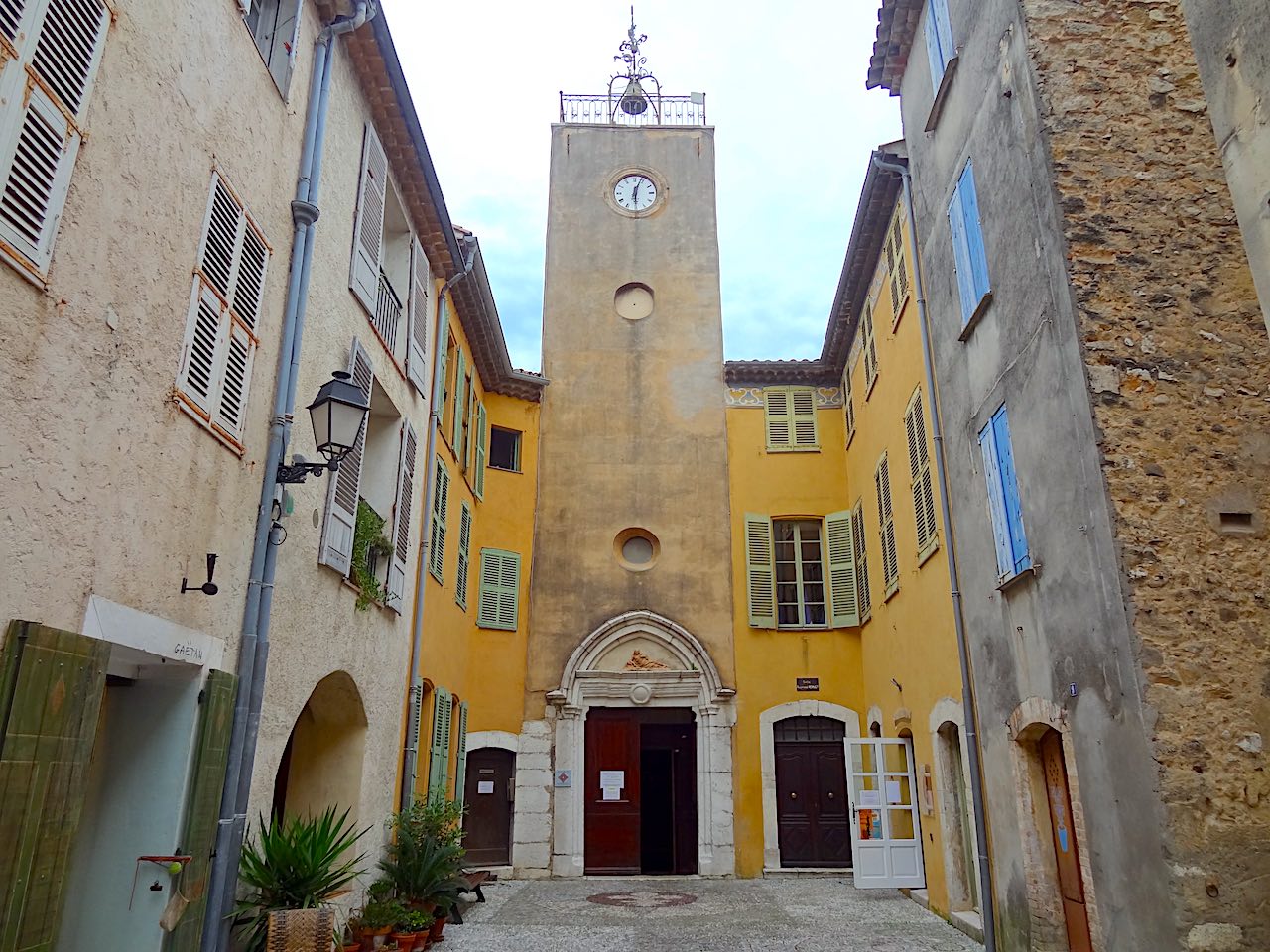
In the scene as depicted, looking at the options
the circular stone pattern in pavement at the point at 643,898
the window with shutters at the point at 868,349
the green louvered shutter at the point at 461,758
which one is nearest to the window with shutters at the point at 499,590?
the green louvered shutter at the point at 461,758

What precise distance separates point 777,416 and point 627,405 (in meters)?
2.64

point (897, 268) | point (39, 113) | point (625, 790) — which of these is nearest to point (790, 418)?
point (897, 268)

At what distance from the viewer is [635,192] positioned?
18828mm

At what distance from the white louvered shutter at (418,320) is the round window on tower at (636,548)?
5974 mm

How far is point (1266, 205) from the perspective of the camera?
4824 millimetres

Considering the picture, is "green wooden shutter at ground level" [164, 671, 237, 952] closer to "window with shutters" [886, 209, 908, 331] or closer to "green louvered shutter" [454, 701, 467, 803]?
"green louvered shutter" [454, 701, 467, 803]

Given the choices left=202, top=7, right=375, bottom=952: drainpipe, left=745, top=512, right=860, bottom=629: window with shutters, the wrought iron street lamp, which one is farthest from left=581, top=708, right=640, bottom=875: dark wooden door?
the wrought iron street lamp

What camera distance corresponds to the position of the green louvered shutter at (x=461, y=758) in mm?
13787

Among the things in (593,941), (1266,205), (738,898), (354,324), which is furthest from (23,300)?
(738,898)

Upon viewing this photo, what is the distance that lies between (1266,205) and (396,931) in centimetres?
828

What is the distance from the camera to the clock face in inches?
737

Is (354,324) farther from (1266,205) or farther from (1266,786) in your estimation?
(1266,786)

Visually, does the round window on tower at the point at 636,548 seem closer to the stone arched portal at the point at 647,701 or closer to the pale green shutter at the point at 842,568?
the stone arched portal at the point at 647,701

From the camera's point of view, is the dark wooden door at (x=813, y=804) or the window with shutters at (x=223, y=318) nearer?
the window with shutters at (x=223, y=318)
